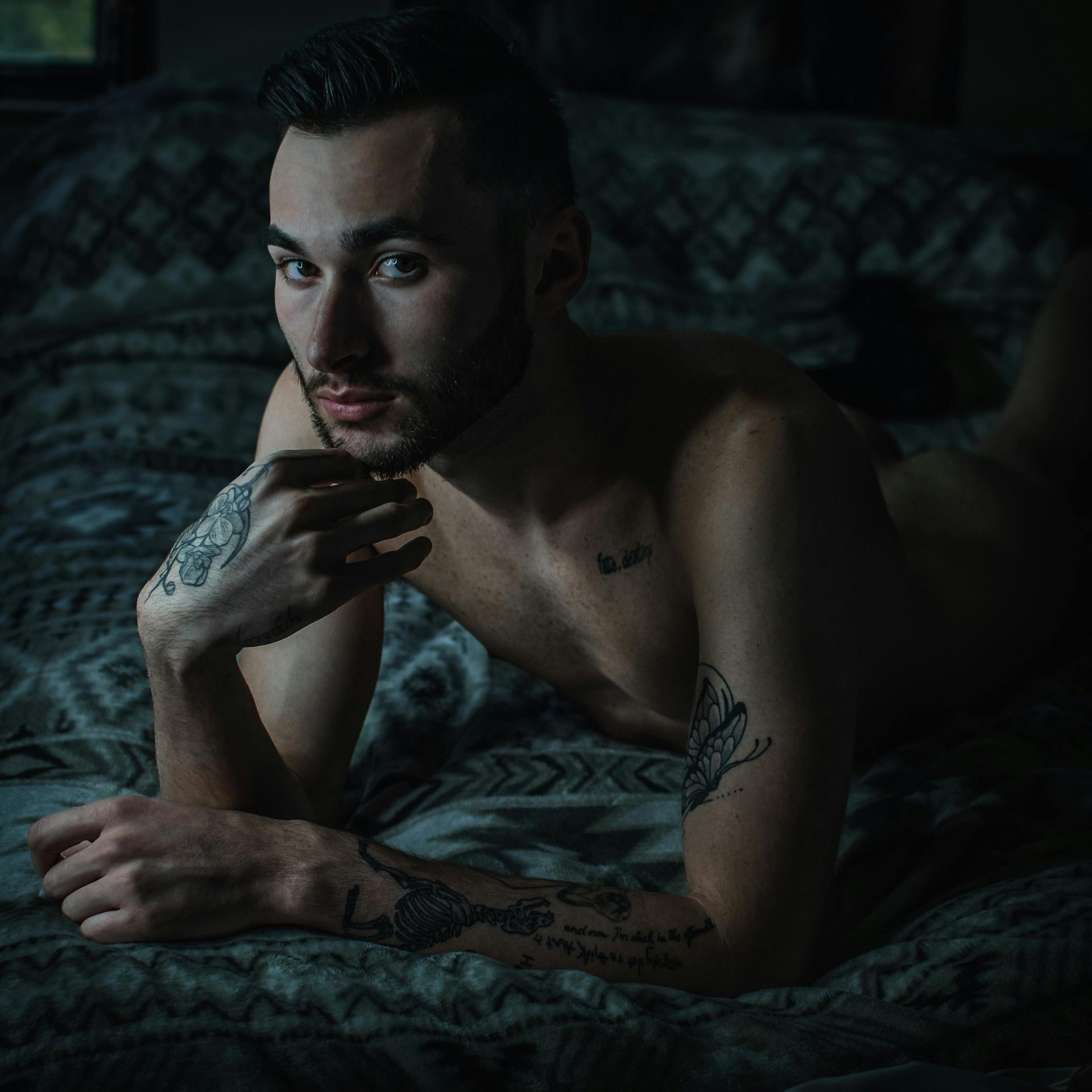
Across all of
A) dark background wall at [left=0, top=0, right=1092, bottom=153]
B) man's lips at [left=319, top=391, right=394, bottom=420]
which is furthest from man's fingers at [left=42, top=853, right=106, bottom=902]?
dark background wall at [left=0, top=0, right=1092, bottom=153]

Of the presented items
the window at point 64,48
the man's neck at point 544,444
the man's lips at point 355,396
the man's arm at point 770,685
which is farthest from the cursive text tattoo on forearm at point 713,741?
the window at point 64,48

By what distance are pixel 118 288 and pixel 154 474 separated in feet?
1.78

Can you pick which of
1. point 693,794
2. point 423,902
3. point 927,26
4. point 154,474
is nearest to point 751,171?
point 927,26

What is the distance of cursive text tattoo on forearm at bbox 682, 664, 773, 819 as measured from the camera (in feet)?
3.18

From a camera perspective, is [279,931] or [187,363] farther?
[187,363]

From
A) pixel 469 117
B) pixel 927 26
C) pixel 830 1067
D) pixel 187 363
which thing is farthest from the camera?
pixel 927 26

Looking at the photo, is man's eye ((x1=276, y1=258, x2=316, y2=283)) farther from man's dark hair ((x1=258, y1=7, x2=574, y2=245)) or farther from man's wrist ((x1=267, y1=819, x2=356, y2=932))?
man's wrist ((x1=267, y1=819, x2=356, y2=932))

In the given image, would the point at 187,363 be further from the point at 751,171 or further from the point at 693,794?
the point at 693,794

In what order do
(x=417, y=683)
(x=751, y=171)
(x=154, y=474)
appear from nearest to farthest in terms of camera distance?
(x=417, y=683) < (x=154, y=474) < (x=751, y=171)

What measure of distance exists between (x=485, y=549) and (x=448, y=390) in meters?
0.30

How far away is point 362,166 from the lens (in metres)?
0.98

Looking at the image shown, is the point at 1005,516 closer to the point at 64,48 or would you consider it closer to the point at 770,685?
the point at 770,685

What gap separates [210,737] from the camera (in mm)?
999

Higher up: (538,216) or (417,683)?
(538,216)
